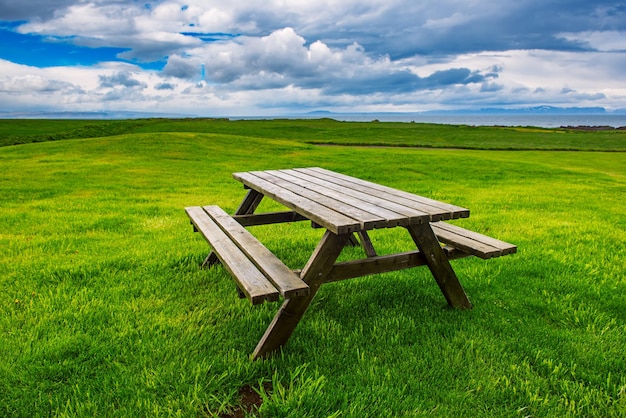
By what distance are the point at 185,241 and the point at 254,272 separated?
3.05 metres

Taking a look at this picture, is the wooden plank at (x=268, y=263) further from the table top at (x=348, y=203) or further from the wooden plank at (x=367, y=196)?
the wooden plank at (x=367, y=196)

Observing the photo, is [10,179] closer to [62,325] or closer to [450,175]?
[62,325]

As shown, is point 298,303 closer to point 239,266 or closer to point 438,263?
point 239,266

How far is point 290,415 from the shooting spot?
2.19m

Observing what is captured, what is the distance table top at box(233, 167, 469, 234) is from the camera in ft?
9.20

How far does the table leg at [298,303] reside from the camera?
2.77m

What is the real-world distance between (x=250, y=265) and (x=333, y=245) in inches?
24.0

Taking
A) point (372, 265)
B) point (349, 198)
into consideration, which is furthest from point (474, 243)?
point (349, 198)

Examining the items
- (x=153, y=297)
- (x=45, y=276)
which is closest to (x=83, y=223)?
(x=45, y=276)

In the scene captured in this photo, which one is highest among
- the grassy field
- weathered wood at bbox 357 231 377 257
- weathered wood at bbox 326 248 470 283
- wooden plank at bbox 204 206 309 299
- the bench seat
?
wooden plank at bbox 204 206 309 299

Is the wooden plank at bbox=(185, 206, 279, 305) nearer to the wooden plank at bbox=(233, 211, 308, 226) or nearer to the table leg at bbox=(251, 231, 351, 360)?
the table leg at bbox=(251, 231, 351, 360)

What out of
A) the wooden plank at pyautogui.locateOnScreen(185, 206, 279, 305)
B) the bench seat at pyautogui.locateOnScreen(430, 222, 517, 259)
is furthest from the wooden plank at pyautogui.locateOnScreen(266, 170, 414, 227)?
the wooden plank at pyautogui.locateOnScreen(185, 206, 279, 305)

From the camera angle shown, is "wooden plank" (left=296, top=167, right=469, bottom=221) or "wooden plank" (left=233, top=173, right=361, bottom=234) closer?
"wooden plank" (left=233, top=173, right=361, bottom=234)

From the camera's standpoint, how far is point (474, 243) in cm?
343
